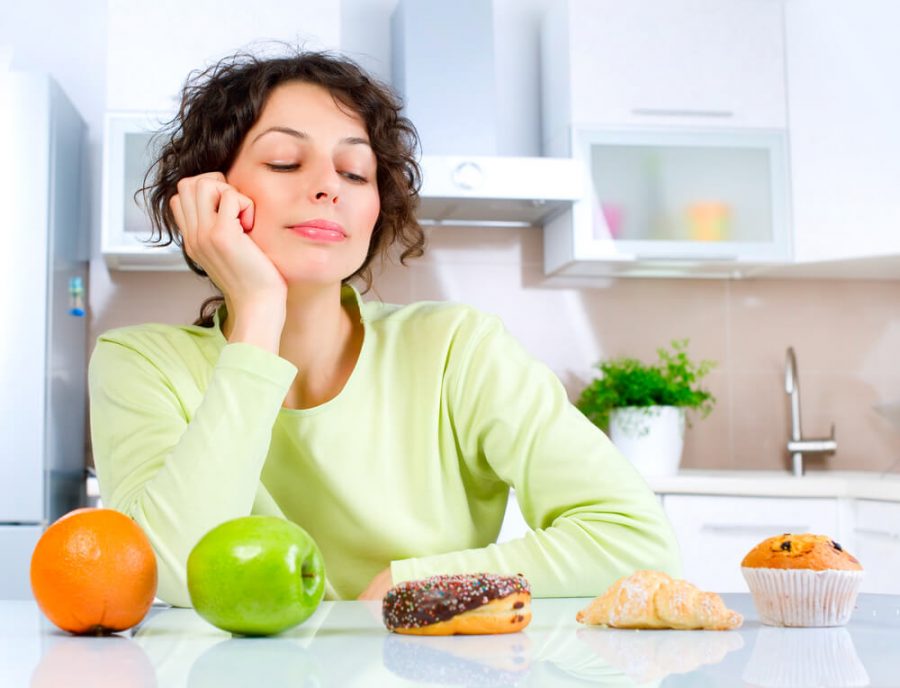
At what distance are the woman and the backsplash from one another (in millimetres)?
2001

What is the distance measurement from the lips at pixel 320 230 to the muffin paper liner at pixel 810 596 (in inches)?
28.9

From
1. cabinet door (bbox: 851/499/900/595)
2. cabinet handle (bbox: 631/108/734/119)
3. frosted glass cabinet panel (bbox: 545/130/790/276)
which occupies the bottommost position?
cabinet door (bbox: 851/499/900/595)

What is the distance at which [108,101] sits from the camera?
3.15 metres

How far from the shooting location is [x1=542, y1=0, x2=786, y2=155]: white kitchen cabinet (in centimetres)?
335

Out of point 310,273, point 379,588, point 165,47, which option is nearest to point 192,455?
point 379,588

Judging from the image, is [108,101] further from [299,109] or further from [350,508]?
[350,508]

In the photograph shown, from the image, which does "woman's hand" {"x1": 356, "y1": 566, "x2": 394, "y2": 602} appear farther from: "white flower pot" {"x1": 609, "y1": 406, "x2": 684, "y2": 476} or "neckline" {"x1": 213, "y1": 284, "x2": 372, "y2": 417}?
"white flower pot" {"x1": 609, "y1": 406, "x2": 684, "y2": 476}

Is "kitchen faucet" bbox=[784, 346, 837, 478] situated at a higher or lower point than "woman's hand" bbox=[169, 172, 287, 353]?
lower

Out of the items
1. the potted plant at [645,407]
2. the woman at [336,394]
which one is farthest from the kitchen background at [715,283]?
the woman at [336,394]

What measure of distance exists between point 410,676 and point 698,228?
2.91 meters

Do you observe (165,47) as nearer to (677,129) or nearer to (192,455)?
(677,129)

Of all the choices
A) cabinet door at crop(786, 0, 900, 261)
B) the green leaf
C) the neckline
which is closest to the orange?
the neckline

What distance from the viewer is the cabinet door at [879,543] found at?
273cm

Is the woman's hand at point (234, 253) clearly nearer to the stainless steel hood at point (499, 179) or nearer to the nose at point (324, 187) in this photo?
the nose at point (324, 187)
